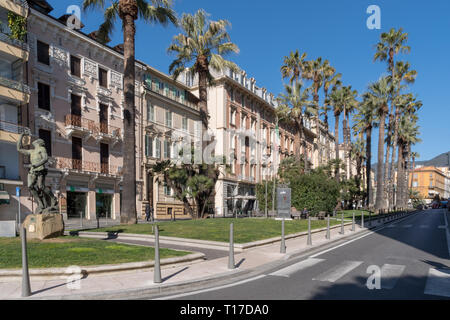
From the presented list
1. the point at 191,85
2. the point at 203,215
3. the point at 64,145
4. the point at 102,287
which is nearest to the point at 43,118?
the point at 64,145

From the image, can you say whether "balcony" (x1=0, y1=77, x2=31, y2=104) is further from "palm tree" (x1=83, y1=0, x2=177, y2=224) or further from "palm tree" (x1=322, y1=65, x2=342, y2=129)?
"palm tree" (x1=322, y1=65, x2=342, y2=129)

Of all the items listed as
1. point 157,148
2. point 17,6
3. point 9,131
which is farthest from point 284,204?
point 157,148

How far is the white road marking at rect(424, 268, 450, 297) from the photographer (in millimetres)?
6016

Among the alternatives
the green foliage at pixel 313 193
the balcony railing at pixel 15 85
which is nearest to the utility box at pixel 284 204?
the green foliage at pixel 313 193

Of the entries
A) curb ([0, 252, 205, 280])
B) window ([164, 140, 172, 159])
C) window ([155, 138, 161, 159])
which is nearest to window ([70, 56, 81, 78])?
window ([155, 138, 161, 159])

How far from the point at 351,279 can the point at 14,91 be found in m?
22.3

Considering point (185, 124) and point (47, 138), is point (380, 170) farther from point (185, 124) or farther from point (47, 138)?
point (47, 138)

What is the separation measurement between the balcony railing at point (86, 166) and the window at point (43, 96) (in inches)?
156

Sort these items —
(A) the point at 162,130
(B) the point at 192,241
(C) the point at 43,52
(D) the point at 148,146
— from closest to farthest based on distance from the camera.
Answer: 1. (B) the point at 192,241
2. (C) the point at 43,52
3. (D) the point at 148,146
4. (A) the point at 162,130

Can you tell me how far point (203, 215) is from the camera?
2414 centimetres

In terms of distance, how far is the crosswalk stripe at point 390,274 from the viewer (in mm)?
6609

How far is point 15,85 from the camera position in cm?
2067

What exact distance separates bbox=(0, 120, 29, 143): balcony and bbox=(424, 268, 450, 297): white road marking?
895 inches
